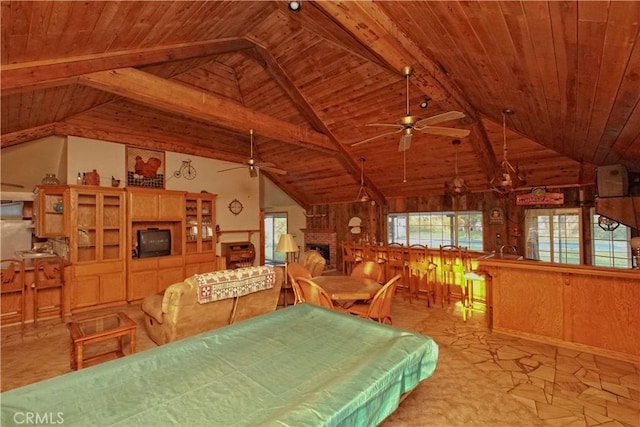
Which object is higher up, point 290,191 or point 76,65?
point 76,65

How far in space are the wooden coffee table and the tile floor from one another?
1.37 feet

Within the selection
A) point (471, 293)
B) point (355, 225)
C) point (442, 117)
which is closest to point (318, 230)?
point (355, 225)

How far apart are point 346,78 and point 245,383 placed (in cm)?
458

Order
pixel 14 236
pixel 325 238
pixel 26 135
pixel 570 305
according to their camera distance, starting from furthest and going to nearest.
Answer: pixel 325 238, pixel 14 236, pixel 26 135, pixel 570 305

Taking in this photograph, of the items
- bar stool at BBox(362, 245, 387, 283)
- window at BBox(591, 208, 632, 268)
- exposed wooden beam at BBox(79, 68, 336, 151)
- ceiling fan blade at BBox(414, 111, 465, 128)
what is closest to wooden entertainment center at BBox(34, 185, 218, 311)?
exposed wooden beam at BBox(79, 68, 336, 151)

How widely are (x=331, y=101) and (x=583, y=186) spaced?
5030mm

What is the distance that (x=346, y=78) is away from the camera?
477 centimetres

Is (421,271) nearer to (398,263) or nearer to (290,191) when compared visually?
(398,263)

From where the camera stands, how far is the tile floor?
2324 mm

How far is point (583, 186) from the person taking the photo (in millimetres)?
5418

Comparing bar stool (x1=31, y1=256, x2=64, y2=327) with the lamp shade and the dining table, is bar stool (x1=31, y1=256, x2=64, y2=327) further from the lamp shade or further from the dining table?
the dining table

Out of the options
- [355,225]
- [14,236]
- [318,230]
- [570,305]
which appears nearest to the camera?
[570,305]

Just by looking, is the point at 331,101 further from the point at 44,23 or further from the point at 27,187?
the point at 27,187

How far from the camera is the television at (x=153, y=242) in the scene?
19.1 feet
